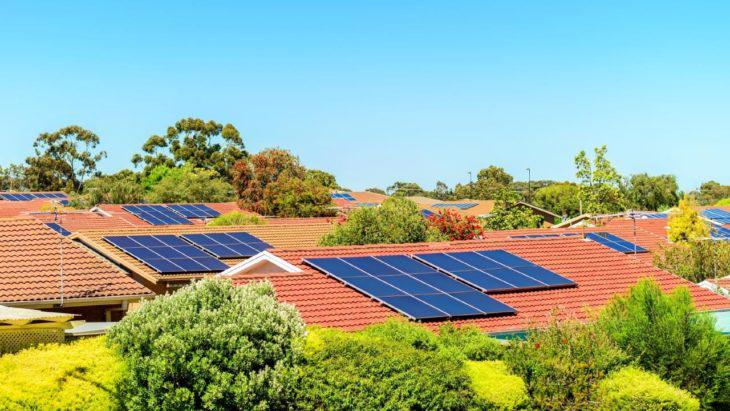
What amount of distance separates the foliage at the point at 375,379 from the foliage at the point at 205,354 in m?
0.42

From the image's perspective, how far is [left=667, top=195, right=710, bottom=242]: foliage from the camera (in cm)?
5215

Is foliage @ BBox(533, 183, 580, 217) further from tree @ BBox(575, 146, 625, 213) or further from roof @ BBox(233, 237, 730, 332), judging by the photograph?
roof @ BBox(233, 237, 730, 332)

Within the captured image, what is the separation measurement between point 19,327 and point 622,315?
468 inches

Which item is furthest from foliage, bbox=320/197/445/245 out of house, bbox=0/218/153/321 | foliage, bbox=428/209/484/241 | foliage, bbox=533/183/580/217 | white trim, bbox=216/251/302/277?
foliage, bbox=533/183/580/217

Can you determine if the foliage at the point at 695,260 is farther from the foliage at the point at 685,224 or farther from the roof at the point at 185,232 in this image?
the roof at the point at 185,232

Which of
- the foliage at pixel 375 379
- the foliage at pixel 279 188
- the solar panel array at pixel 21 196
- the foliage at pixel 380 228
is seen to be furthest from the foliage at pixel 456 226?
the solar panel array at pixel 21 196

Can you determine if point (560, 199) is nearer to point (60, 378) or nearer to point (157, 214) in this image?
point (157, 214)

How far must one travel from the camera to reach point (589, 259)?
29.0 meters

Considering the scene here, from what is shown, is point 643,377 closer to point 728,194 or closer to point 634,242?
point 634,242

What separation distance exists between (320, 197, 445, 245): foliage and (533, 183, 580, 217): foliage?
66321mm

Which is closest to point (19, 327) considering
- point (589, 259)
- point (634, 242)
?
point (589, 259)

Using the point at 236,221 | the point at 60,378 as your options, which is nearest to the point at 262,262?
the point at 60,378

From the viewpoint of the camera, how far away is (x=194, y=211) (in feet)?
207

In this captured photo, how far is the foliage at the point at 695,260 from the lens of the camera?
135 feet
